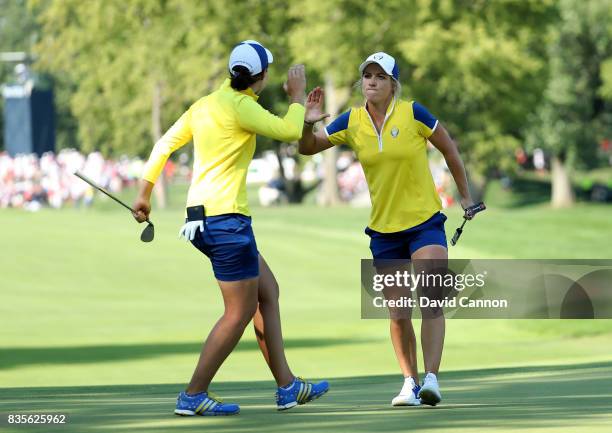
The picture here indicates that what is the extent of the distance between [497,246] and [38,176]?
31.3 meters

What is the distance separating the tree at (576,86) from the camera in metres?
57.5

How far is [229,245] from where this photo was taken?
26.6 ft

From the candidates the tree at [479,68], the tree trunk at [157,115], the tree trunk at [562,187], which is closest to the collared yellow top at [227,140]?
the tree at [479,68]

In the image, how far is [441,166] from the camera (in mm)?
55219

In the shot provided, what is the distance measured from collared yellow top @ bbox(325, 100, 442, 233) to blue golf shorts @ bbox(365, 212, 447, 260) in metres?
0.04

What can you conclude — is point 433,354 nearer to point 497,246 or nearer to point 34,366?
point 34,366

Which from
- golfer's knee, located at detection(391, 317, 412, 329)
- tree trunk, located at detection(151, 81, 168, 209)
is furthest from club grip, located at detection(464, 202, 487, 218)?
tree trunk, located at detection(151, 81, 168, 209)

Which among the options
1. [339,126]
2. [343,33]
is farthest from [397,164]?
[343,33]

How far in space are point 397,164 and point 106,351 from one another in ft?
26.4

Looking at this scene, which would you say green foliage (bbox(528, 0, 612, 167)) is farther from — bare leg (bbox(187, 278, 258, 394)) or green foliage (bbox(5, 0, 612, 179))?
bare leg (bbox(187, 278, 258, 394))

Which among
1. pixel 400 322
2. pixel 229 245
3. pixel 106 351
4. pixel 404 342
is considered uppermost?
pixel 229 245

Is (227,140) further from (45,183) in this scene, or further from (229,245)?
(45,183)

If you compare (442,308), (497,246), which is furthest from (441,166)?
(442,308)

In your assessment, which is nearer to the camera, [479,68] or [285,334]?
[285,334]
